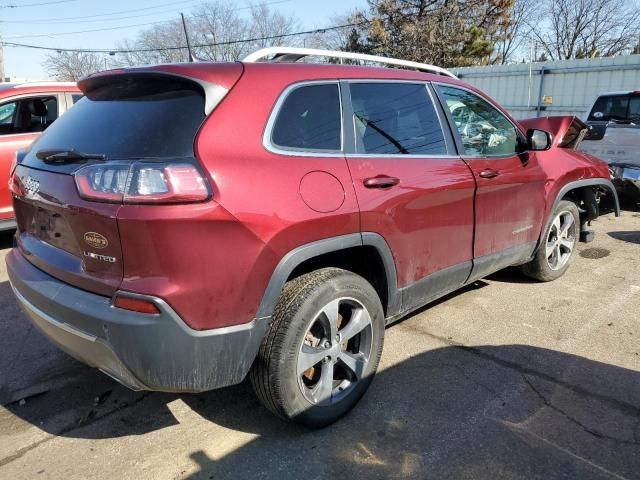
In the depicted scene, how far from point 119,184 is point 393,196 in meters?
1.44

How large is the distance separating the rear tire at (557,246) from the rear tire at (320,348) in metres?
2.38

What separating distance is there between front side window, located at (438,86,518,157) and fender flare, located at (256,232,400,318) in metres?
1.12

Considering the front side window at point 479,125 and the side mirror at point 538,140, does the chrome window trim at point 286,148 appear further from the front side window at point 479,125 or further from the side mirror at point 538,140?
the side mirror at point 538,140


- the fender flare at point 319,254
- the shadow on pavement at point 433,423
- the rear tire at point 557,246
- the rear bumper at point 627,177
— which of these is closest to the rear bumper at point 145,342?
the fender flare at point 319,254

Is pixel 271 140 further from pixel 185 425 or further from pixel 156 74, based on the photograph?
pixel 185 425

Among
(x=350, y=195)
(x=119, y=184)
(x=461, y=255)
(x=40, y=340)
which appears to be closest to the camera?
(x=119, y=184)

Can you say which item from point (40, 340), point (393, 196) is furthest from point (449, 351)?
point (40, 340)

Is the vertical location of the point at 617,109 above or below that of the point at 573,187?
above

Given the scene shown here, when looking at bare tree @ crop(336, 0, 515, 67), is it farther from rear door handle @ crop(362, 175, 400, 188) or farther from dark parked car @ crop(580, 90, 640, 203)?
rear door handle @ crop(362, 175, 400, 188)

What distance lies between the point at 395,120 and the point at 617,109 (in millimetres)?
7211

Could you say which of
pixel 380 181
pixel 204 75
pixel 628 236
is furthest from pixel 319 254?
pixel 628 236

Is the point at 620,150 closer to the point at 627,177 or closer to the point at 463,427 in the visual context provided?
the point at 627,177

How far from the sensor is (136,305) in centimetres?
213

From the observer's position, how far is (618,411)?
2879mm
